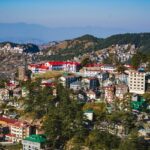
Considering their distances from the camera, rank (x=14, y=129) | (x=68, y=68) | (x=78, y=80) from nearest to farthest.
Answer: (x=14, y=129) < (x=78, y=80) < (x=68, y=68)

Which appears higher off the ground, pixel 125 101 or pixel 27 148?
pixel 125 101

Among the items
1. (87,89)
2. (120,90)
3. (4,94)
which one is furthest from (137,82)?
(4,94)

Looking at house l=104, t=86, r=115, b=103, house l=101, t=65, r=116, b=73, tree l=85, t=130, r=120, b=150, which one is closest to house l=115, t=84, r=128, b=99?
house l=104, t=86, r=115, b=103

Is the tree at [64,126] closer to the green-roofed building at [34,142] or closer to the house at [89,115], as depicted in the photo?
the green-roofed building at [34,142]

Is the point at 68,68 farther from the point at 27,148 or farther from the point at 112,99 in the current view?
the point at 27,148

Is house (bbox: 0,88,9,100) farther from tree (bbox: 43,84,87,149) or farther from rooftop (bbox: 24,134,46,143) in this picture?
rooftop (bbox: 24,134,46,143)

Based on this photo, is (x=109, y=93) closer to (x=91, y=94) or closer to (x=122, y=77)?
(x=91, y=94)

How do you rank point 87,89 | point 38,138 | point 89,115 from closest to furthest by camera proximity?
point 38,138 < point 89,115 < point 87,89

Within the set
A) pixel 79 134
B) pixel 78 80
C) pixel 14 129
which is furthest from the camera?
pixel 78 80

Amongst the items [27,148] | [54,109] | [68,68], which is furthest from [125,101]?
[68,68]
